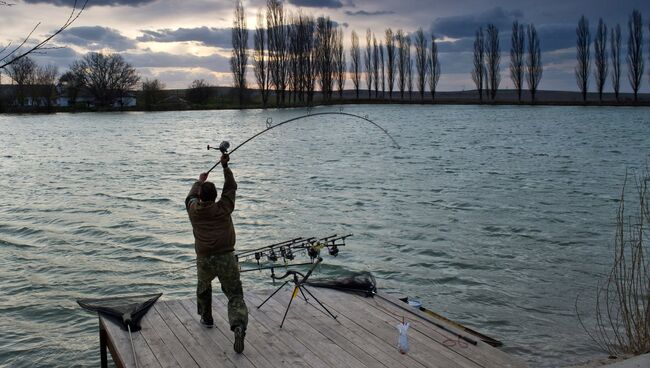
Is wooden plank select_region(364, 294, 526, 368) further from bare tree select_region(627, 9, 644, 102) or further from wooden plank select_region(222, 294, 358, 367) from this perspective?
bare tree select_region(627, 9, 644, 102)

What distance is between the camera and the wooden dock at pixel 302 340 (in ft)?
20.4

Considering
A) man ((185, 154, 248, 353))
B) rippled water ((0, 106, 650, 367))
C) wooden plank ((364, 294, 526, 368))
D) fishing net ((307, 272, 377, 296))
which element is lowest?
rippled water ((0, 106, 650, 367))

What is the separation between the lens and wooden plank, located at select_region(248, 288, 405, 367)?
6.23m

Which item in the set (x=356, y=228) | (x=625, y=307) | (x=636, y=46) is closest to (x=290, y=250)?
(x=625, y=307)

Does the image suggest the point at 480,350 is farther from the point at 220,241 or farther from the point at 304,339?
the point at 220,241

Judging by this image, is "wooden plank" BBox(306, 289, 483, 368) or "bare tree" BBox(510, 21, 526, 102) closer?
"wooden plank" BBox(306, 289, 483, 368)

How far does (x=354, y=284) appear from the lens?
8.44 metres

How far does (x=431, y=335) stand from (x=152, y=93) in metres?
118

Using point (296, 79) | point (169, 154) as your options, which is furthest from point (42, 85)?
point (169, 154)

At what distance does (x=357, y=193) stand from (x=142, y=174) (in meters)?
11.7

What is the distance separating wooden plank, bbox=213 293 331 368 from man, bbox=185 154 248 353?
0.47 meters

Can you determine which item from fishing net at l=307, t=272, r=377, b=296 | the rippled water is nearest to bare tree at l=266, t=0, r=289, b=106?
the rippled water

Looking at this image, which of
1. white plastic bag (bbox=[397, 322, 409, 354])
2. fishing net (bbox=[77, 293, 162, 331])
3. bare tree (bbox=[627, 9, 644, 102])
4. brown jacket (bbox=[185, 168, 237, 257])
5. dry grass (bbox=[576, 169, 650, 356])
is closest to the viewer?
white plastic bag (bbox=[397, 322, 409, 354])

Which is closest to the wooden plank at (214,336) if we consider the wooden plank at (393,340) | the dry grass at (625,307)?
the wooden plank at (393,340)
